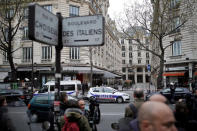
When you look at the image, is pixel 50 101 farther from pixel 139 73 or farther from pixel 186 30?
pixel 139 73

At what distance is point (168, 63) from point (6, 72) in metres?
24.8

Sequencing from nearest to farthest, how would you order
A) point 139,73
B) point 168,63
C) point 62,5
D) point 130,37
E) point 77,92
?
point 77,92 → point 130,37 → point 168,63 → point 62,5 → point 139,73

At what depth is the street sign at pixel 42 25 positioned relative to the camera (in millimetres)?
2889

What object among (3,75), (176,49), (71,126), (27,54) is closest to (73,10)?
(27,54)

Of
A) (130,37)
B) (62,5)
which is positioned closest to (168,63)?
(130,37)

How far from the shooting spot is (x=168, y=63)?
27.0m

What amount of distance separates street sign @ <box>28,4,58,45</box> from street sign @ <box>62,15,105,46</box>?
0.20 m

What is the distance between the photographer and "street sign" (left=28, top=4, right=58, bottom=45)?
2.89 meters

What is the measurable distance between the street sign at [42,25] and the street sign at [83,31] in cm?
20

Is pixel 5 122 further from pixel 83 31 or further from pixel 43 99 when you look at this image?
pixel 43 99

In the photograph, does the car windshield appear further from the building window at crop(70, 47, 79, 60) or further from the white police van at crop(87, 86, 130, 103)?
the building window at crop(70, 47, 79, 60)

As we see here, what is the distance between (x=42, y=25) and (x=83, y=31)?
2.42 ft

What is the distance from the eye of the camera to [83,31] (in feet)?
11.4

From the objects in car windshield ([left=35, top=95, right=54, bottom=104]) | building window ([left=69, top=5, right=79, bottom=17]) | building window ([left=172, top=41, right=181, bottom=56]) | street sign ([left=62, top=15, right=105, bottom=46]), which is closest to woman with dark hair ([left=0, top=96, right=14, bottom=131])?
street sign ([left=62, top=15, right=105, bottom=46])
